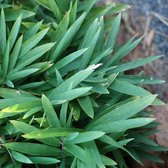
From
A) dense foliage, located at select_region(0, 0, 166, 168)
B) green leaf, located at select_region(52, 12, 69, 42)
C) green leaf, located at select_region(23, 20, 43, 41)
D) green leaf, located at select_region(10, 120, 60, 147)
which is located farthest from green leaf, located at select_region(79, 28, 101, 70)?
green leaf, located at select_region(10, 120, 60, 147)

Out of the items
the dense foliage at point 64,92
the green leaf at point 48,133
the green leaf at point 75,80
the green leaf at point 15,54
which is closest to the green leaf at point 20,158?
the dense foliage at point 64,92

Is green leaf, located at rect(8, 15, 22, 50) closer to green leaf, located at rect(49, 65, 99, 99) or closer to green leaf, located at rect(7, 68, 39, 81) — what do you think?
green leaf, located at rect(7, 68, 39, 81)

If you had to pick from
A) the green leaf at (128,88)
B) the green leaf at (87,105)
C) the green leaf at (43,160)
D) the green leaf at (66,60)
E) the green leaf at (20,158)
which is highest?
the green leaf at (66,60)

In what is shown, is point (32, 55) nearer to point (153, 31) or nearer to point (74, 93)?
point (74, 93)

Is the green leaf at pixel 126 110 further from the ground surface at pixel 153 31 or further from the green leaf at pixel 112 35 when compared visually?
the ground surface at pixel 153 31

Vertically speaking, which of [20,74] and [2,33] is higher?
[2,33]

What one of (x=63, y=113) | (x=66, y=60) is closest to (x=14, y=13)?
(x=66, y=60)

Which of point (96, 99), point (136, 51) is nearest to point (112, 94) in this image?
point (96, 99)

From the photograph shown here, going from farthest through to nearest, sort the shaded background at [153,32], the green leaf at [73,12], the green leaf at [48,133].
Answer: the shaded background at [153,32]
the green leaf at [73,12]
the green leaf at [48,133]
